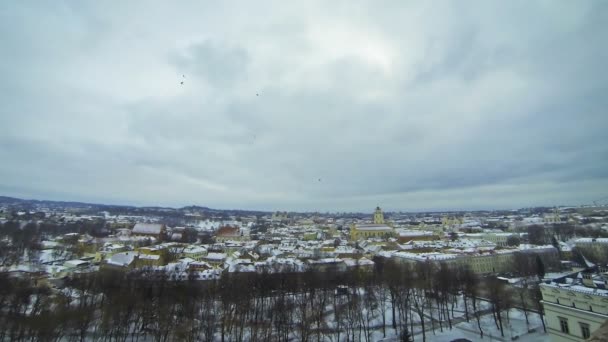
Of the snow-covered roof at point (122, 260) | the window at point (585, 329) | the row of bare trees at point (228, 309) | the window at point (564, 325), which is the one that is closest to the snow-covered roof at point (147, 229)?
the snow-covered roof at point (122, 260)

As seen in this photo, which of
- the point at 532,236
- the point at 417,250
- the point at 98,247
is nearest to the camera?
the point at 98,247

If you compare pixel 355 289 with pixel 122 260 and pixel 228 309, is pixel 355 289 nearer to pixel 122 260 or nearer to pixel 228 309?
pixel 228 309

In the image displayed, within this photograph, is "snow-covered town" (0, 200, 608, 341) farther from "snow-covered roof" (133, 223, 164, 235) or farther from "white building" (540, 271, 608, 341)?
"snow-covered roof" (133, 223, 164, 235)

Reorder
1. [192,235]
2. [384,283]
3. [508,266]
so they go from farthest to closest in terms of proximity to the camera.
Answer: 1. [192,235]
2. [508,266]
3. [384,283]

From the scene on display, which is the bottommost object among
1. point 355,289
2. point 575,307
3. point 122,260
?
point 355,289

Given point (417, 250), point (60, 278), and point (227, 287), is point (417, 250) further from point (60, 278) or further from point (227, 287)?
point (60, 278)

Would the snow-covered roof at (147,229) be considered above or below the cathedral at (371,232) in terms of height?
above

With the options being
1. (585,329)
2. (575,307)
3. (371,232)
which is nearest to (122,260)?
(575,307)

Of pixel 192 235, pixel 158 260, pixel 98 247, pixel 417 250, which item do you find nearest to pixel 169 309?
pixel 158 260

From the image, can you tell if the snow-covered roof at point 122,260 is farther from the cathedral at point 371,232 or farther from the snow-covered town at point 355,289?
the cathedral at point 371,232

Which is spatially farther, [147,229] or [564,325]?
[147,229]

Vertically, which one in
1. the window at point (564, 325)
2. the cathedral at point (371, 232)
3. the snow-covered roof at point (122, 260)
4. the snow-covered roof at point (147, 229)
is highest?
the window at point (564, 325)
